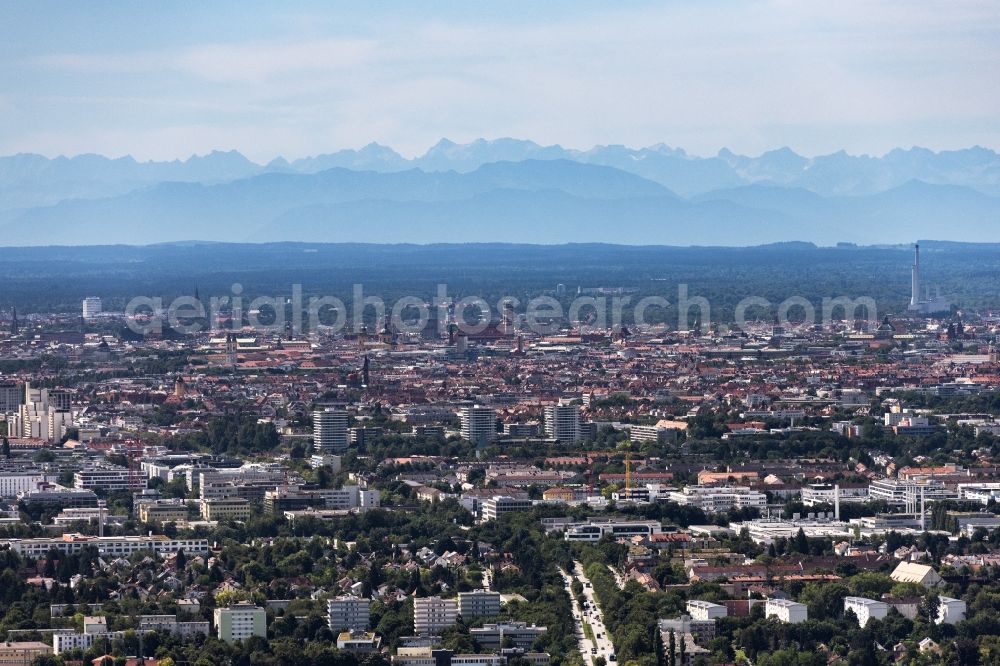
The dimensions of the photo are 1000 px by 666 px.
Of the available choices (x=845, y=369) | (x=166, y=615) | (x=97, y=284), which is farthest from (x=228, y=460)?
(x=97, y=284)

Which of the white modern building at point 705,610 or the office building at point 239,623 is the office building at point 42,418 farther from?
the white modern building at point 705,610

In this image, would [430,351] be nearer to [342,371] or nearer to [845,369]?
[342,371]

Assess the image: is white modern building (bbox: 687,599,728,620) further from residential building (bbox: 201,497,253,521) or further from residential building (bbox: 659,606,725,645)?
residential building (bbox: 201,497,253,521)

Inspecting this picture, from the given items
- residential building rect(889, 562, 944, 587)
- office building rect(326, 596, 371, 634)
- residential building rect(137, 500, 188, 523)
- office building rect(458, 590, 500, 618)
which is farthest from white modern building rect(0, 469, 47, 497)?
residential building rect(889, 562, 944, 587)

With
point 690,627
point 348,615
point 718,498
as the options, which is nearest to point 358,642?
point 348,615

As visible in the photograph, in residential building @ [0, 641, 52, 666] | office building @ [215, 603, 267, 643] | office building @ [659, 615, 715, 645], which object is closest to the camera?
residential building @ [0, 641, 52, 666]

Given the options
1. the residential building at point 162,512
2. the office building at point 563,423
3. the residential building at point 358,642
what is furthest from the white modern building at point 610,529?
the office building at point 563,423
